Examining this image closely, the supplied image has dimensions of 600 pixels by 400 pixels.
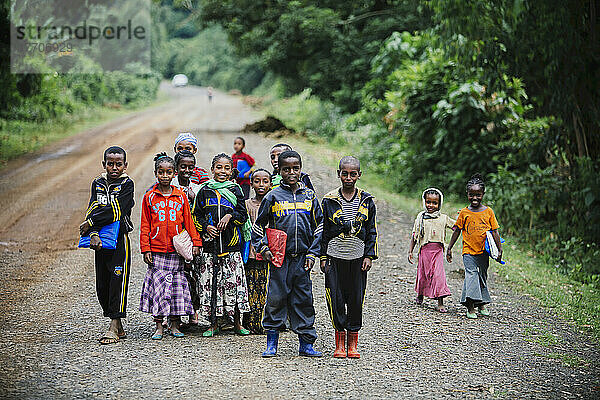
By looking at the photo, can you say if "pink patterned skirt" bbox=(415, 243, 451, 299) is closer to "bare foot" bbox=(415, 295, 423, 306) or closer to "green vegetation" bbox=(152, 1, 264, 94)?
"bare foot" bbox=(415, 295, 423, 306)

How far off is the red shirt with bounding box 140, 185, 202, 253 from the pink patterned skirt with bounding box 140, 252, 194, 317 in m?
0.11

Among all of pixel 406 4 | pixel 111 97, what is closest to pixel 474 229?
pixel 406 4

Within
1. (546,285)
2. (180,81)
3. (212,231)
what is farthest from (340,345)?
(180,81)

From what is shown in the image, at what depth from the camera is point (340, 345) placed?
20.8 ft

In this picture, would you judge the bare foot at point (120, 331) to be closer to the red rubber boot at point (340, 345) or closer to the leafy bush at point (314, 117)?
the red rubber boot at point (340, 345)

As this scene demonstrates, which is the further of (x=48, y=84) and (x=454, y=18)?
(x=48, y=84)

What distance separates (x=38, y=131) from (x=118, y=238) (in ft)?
66.2

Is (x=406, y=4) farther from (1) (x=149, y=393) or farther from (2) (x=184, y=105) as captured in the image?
(2) (x=184, y=105)

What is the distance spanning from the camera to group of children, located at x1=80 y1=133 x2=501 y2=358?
6.23m

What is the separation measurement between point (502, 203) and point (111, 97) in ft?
103

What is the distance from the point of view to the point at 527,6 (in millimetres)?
11680

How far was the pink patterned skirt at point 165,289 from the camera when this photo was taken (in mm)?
6652

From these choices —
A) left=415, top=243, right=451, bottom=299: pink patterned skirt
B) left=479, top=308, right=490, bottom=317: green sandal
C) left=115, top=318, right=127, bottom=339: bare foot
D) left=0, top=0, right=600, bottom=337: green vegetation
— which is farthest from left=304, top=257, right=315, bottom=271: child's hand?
left=0, top=0, right=600, bottom=337: green vegetation

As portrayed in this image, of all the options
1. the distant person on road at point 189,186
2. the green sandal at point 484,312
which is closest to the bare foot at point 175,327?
the distant person on road at point 189,186
